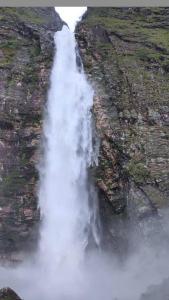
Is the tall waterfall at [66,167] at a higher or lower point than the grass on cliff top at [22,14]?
lower

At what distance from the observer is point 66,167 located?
26609 millimetres

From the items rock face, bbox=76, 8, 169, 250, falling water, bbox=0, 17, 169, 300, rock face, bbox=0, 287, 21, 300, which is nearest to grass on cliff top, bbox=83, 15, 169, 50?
rock face, bbox=76, 8, 169, 250

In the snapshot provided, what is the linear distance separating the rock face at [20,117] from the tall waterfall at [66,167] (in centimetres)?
54

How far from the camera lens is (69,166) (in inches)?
1046

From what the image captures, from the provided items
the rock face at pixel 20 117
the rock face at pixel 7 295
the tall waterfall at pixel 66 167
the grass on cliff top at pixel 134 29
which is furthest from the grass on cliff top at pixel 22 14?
the rock face at pixel 7 295

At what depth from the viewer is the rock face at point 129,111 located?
25.0m

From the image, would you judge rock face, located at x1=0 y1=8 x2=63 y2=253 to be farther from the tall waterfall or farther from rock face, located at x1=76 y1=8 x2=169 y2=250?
rock face, located at x1=76 y1=8 x2=169 y2=250

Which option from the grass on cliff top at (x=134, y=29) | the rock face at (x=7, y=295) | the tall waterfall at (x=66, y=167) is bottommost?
the rock face at (x=7, y=295)

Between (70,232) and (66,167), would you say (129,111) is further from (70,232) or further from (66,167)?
(70,232)

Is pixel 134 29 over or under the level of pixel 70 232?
over

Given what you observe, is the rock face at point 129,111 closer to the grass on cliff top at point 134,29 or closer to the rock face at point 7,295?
the grass on cliff top at point 134,29

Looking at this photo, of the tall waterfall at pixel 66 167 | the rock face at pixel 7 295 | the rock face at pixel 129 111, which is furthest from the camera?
the rock face at pixel 129 111

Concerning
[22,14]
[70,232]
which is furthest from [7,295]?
[22,14]

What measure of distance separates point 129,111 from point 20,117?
5479 millimetres
